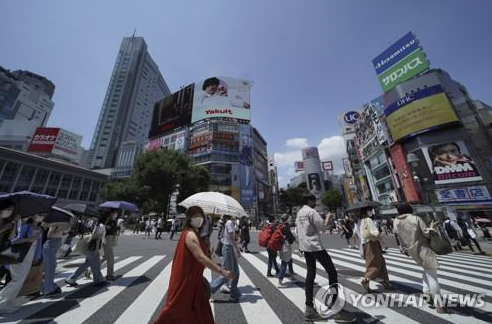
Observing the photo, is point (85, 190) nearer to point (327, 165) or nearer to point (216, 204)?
point (216, 204)

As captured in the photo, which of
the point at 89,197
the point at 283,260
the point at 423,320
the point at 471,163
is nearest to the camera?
the point at 423,320

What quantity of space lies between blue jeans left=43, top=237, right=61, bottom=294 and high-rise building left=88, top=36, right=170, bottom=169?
7177 centimetres

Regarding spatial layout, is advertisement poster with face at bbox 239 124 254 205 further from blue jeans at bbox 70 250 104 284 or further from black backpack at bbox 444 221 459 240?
blue jeans at bbox 70 250 104 284

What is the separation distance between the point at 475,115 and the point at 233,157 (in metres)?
38.9

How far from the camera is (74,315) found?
10.3 ft

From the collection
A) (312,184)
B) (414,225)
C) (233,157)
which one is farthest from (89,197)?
(312,184)

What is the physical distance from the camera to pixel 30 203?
3.80 m

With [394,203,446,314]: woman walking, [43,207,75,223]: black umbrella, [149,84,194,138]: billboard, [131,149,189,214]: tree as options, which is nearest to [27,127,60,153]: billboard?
[149,84,194,138]: billboard

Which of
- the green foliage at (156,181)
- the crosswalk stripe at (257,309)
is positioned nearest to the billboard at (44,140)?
the green foliage at (156,181)

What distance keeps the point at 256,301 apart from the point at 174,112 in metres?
53.4

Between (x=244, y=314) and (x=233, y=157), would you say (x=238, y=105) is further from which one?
(x=244, y=314)

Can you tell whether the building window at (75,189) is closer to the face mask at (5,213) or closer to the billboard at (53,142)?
the billboard at (53,142)

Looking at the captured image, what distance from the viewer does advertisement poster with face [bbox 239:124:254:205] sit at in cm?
4375

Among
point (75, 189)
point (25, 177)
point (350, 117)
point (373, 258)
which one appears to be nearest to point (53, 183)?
point (75, 189)
